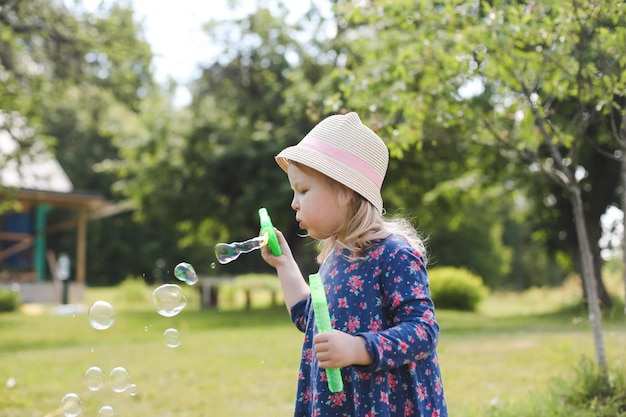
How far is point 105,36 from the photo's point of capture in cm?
1235

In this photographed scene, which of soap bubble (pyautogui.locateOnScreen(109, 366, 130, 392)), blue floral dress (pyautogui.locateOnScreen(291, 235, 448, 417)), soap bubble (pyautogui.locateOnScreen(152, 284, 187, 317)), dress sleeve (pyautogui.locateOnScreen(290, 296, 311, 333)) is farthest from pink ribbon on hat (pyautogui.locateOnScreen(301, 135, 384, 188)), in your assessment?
soap bubble (pyautogui.locateOnScreen(109, 366, 130, 392))

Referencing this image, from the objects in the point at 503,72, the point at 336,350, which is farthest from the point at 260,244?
the point at 503,72

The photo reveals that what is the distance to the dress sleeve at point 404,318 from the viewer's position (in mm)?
2102

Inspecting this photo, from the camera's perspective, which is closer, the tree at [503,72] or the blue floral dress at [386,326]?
the blue floral dress at [386,326]

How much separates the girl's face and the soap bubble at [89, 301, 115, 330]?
1.37m

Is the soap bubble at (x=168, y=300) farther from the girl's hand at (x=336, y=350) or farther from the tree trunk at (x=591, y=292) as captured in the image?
the tree trunk at (x=591, y=292)

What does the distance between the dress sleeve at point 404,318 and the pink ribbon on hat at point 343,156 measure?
310 mm

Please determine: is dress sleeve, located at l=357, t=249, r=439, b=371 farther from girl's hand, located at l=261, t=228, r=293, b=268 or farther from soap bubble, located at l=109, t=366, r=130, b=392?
soap bubble, located at l=109, t=366, r=130, b=392

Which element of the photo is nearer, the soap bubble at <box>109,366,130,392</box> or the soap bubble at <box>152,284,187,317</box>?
the soap bubble at <box>152,284,187,317</box>

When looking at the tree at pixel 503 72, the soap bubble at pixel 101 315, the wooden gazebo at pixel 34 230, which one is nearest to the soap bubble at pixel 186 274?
the soap bubble at pixel 101 315

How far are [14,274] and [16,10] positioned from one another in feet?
38.1

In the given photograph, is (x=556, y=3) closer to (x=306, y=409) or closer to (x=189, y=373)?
(x=306, y=409)

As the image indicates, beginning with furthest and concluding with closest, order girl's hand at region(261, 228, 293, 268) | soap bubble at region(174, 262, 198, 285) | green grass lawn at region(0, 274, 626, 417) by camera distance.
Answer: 1. green grass lawn at region(0, 274, 626, 417)
2. soap bubble at region(174, 262, 198, 285)
3. girl's hand at region(261, 228, 293, 268)

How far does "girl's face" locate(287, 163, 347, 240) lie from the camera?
7.89ft
